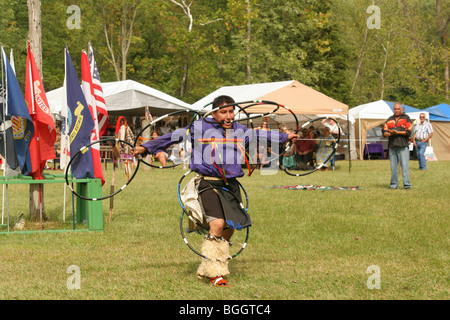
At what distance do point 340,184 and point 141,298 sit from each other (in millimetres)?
13254

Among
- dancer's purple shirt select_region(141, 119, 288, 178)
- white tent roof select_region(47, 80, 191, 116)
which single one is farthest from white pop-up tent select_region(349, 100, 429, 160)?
dancer's purple shirt select_region(141, 119, 288, 178)

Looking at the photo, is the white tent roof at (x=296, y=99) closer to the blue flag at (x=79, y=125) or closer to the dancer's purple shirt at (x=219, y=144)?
the blue flag at (x=79, y=125)

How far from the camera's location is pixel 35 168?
10141 mm

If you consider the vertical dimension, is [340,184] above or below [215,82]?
below

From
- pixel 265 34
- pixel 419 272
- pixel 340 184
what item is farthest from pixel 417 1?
pixel 419 272

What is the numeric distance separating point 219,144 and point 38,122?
4846 mm

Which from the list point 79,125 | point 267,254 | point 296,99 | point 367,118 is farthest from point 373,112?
point 267,254

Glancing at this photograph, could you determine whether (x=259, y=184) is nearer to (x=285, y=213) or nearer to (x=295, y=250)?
(x=285, y=213)

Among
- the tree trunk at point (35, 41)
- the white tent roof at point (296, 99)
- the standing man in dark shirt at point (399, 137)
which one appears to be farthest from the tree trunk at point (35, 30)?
the white tent roof at point (296, 99)

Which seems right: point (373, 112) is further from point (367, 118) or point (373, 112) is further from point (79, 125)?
point (79, 125)

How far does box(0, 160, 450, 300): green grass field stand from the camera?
20.3 feet

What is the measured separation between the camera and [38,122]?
1023 cm

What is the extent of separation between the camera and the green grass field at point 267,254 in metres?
6.18

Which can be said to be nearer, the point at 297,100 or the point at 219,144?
the point at 219,144
